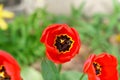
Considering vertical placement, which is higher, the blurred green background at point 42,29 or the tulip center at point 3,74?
the blurred green background at point 42,29

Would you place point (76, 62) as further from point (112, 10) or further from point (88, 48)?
point (112, 10)

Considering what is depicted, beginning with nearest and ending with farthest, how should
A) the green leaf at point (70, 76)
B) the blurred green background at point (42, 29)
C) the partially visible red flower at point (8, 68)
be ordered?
the partially visible red flower at point (8, 68), the green leaf at point (70, 76), the blurred green background at point (42, 29)

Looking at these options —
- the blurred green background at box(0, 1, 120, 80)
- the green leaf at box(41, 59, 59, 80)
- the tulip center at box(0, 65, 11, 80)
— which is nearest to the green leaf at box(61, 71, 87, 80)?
the green leaf at box(41, 59, 59, 80)

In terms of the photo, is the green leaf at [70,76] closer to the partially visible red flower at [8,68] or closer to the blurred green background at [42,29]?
the partially visible red flower at [8,68]

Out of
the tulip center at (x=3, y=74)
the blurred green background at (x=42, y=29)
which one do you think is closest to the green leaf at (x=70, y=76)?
the tulip center at (x=3, y=74)

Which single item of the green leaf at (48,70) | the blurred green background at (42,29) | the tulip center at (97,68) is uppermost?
the blurred green background at (42,29)

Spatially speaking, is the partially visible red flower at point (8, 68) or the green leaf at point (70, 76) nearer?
the partially visible red flower at point (8, 68)

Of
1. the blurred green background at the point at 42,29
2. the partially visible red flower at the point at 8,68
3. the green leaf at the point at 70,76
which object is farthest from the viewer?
the blurred green background at the point at 42,29

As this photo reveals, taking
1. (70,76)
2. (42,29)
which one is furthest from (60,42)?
(42,29)

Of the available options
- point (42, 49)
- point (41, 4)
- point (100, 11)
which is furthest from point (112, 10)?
point (42, 49)
